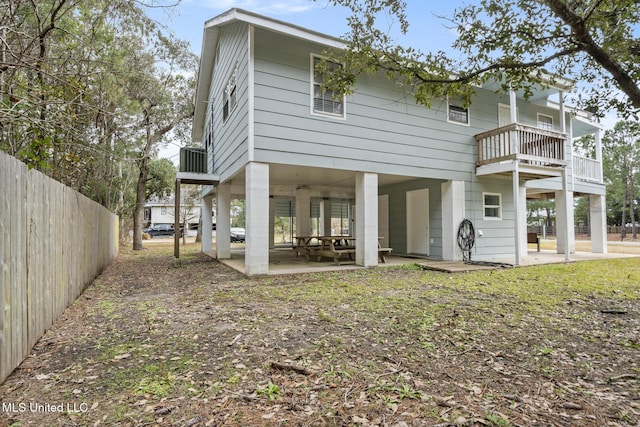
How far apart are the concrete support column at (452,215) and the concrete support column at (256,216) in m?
5.56

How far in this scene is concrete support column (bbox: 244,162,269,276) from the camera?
6883mm

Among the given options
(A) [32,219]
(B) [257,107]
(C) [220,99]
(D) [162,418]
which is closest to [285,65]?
(B) [257,107]

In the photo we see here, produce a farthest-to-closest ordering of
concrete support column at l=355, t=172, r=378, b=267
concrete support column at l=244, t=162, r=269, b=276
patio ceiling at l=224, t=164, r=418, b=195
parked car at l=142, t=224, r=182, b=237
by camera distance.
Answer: parked car at l=142, t=224, r=182, b=237 → patio ceiling at l=224, t=164, r=418, b=195 → concrete support column at l=355, t=172, r=378, b=267 → concrete support column at l=244, t=162, r=269, b=276

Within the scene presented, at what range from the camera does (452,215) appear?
31.2ft

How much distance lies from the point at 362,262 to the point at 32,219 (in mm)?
6676

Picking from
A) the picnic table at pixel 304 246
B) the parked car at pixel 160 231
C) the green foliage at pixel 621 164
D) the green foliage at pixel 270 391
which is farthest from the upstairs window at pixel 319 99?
the parked car at pixel 160 231

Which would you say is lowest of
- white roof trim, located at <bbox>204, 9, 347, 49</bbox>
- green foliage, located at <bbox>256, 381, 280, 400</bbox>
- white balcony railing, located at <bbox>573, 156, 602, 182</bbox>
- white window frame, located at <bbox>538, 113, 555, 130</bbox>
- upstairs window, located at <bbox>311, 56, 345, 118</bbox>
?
green foliage, located at <bbox>256, 381, 280, 400</bbox>

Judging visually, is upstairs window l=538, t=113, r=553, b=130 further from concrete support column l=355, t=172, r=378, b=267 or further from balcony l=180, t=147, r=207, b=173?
balcony l=180, t=147, r=207, b=173

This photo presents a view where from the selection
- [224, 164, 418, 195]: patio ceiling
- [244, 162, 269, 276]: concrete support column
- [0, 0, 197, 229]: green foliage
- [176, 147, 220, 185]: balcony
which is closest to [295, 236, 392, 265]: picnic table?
[224, 164, 418, 195]: patio ceiling

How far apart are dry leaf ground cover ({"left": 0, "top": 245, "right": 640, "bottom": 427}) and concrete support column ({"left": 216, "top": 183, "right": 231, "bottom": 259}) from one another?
5051 mm

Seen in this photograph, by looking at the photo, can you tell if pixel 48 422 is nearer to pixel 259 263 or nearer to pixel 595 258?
pixel 259 263

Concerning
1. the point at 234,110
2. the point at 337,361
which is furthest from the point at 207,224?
the point at 337,361

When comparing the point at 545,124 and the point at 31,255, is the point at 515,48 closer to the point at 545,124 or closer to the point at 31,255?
the point at 31,255

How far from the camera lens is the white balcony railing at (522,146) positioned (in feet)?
29.0
